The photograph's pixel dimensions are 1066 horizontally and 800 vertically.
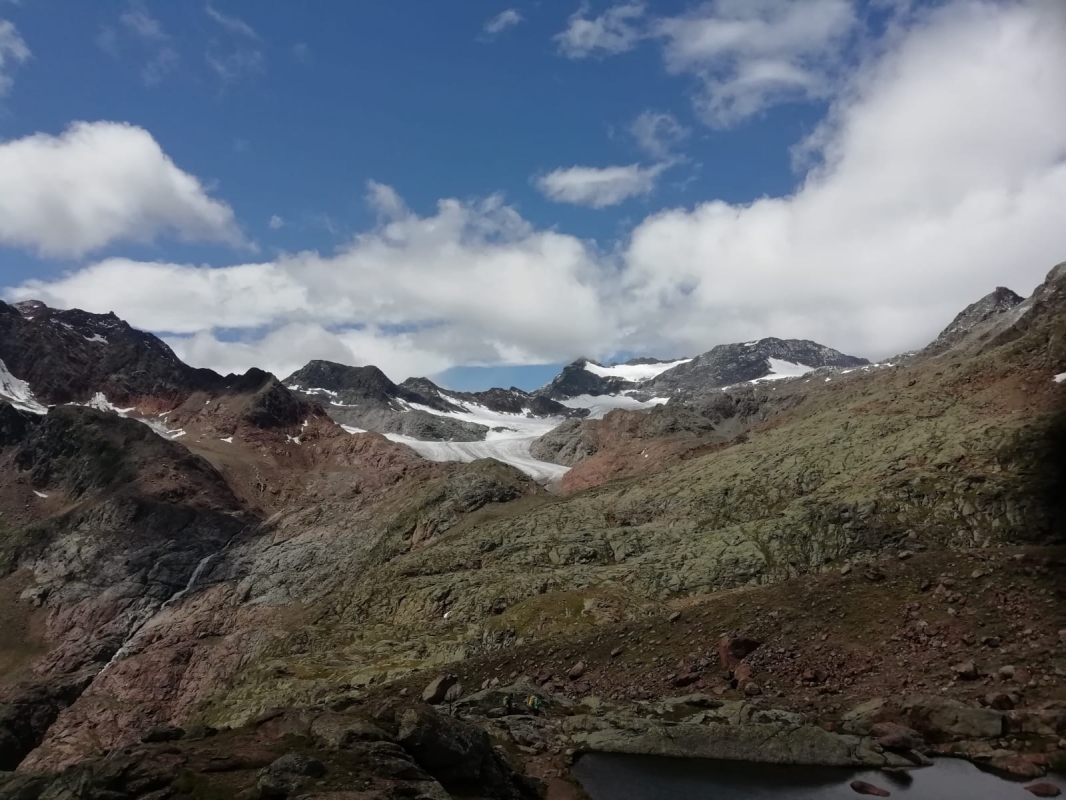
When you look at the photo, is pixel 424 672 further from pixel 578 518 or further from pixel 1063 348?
pixel 1063 348

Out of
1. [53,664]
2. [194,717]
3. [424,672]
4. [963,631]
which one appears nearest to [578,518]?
[424,672]

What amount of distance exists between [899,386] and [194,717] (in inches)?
4027

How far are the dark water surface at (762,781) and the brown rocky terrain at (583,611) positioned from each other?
1154 millimetres

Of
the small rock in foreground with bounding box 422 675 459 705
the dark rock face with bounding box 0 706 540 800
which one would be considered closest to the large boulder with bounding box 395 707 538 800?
the dark rock face with bounding box 0 706 540 800

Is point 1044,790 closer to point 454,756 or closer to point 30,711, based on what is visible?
point 454,756

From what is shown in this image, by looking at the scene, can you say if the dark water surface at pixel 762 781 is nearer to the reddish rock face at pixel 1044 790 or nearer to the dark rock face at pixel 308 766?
the reddish rock face at pixel 1044 790

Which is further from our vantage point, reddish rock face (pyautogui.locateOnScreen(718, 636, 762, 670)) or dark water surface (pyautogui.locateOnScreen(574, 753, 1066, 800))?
reddish rock face (pyautogui.locateOnScreen(718, 636, 762, 670))

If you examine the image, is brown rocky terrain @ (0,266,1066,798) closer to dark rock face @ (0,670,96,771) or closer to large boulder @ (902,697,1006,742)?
large boulder @ (902,697,1006,742)

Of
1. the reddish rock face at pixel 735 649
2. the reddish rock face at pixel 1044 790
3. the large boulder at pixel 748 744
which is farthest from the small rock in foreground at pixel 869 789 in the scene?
the reddish rock face at pixel 735 649

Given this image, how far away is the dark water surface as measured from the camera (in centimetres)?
2973

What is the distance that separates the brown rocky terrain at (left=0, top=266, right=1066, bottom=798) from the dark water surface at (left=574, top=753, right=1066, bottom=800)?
1.15 meters

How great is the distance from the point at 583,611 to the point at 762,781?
111ft

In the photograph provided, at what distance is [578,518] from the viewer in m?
95.6

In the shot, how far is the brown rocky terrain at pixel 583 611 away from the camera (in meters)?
33.7
